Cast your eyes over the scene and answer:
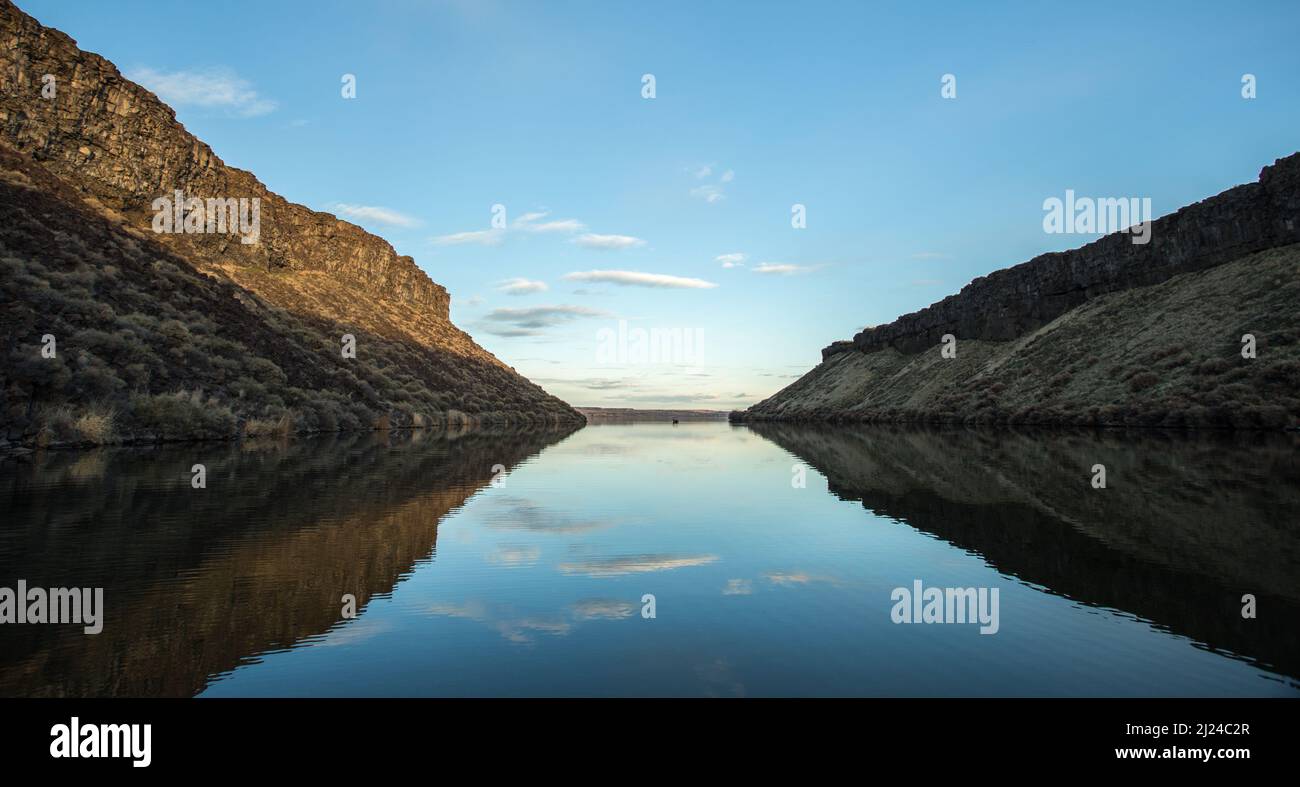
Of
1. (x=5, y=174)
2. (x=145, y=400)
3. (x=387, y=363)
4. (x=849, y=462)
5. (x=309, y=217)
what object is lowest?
(x=849, y=462)

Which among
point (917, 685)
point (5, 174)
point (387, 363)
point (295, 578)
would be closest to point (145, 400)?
point (5, 174)

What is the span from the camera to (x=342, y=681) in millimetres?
4238

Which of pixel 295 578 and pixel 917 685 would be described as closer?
pixel 917 685

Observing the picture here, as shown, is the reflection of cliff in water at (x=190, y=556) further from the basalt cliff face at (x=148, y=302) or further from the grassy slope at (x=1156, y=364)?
the grassy slope at (x=1156, y=364)

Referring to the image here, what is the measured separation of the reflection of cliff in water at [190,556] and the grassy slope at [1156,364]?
38249mm

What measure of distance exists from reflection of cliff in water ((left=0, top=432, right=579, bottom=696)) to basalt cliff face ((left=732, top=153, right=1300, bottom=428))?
39.5 m

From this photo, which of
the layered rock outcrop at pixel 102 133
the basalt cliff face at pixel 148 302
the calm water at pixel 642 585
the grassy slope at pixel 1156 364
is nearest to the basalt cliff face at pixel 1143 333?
the grassy slope at pixel 1156 364

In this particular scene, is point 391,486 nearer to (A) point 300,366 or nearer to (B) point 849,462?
(B) point 849,462

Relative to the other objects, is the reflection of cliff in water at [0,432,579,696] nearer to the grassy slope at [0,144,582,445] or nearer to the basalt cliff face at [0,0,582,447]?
the grassy slope at [0,144,582,445]

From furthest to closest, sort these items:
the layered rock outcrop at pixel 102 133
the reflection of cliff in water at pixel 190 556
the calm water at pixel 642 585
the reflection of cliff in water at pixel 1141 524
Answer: the layered rock outcrop at pixel 102 133 < the reflection of cliff in water at pixel 1141 524 < the reflection of cliff in water at pixel 190 556 < the calm water at pixel 642 585

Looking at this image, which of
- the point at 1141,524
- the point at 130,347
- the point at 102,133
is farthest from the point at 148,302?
the point at 1141,524

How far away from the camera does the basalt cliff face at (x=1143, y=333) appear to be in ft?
119

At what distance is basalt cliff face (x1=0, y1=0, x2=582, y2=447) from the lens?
75.7 ft

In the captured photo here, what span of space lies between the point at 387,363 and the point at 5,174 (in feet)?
110
